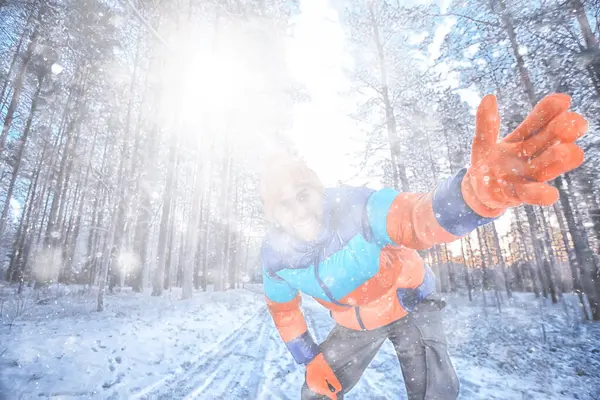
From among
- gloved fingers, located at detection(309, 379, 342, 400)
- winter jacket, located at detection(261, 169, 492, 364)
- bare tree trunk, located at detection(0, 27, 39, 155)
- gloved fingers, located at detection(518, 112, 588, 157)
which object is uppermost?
bare tree trunk, located at detection(0, 27, 39, 155)

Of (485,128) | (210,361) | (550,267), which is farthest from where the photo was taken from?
(550,267)

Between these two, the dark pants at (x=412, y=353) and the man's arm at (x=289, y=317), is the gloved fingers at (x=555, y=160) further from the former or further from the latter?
the man's arm at (x=289, y=317)

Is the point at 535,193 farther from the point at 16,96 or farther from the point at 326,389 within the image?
the point at 16,96

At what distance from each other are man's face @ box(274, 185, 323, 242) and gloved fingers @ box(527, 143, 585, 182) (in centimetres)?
109

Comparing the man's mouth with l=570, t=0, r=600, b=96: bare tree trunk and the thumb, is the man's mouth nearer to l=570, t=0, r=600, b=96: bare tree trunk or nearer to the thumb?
the thumb

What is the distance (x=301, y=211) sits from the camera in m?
1.74

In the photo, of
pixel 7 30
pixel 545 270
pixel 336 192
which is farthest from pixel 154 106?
pixel 545 270

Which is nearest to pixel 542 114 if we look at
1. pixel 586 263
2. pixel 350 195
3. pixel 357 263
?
pixel 350 195

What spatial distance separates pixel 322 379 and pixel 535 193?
66.8 inches

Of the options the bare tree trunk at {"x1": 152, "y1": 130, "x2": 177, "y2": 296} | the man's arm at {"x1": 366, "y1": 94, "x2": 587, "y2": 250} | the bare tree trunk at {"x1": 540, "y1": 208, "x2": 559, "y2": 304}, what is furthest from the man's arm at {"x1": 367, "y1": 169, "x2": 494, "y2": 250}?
the bare tree trunk at {"x1": 540, "y1": 208, "x2": 559, "y2": 304}

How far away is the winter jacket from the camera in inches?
56.6

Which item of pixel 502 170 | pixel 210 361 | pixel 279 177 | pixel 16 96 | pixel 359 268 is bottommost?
pixel 210 361

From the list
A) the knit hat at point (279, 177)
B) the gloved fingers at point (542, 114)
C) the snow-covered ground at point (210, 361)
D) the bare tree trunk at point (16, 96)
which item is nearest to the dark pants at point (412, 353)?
the knit hat at point (279, 177)

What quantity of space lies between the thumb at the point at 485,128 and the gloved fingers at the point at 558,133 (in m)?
0.11
